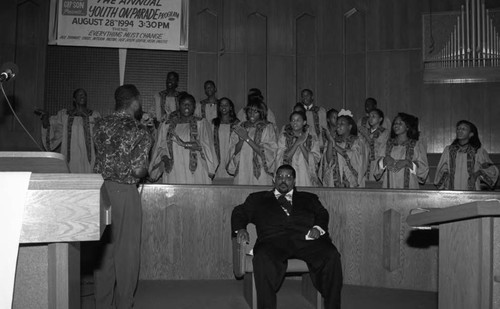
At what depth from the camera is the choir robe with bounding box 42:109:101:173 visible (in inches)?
339

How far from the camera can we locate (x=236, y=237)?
5.12 m

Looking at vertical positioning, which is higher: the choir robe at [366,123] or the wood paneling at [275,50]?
the wood paneling at [275,50]

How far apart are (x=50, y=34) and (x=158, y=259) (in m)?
5.39

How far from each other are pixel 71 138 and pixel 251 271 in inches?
186

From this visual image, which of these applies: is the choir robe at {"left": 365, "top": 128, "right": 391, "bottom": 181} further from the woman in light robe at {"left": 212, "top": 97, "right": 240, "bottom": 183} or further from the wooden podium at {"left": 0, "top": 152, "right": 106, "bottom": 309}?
the wooden podium at {"left": 0, "top": 152, "right": 106, "bottom": 309}

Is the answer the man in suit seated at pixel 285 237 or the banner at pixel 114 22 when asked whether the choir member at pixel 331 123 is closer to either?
the man in suit seated at pixel 285 237

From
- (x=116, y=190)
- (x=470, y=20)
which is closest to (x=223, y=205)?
(x=116, y=190)

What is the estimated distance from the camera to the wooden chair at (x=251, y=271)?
190 inches

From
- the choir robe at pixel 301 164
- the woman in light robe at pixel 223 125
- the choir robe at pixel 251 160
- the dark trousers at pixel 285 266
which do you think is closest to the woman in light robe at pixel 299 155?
the choir robe at pixel 301 164

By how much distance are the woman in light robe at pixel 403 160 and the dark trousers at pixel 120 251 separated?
3.76 metres

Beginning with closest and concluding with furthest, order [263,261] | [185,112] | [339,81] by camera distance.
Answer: [263,261] → [185,112] → [339,81]

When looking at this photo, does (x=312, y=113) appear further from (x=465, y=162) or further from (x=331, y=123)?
(x=465, y=162)

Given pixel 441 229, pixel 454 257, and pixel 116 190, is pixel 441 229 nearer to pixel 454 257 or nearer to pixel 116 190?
pixel 454 257

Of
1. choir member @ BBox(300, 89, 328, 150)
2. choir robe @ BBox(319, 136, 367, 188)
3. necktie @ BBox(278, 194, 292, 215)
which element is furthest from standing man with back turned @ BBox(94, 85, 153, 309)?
choir member @ BBox(300, 89, 328, 150)
